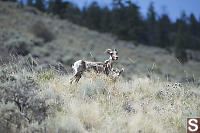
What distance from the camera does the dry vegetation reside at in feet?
13.9

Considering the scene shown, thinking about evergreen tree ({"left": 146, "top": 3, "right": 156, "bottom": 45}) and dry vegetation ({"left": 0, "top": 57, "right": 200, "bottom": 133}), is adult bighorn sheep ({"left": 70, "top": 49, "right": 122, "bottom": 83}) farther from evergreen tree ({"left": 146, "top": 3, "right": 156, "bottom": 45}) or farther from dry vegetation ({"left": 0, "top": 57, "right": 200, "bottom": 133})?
evergreen tree ({"left": 146, "top": 3, "right": 156, "bottom": 45})

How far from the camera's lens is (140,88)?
7047 mm

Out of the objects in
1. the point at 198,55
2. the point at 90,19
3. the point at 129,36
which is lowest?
the point at 198,55

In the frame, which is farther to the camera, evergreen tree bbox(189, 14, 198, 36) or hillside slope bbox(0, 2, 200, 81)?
evergreen tree bbox(189, 14, 198, 36)

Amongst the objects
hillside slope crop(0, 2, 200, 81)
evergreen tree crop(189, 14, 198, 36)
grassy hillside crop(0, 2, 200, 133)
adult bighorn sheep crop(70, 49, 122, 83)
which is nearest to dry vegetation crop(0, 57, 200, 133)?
grassy hillside crop(0, 2, 200, 133)

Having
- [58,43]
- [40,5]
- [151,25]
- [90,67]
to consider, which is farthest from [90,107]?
[151,25]

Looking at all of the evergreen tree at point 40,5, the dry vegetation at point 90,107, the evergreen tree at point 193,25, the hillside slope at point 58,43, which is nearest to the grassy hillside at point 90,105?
the dry vegetation at point 90,107

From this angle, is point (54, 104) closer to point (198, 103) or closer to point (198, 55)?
point (198, 103)

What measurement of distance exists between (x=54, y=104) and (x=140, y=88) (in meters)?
2.94

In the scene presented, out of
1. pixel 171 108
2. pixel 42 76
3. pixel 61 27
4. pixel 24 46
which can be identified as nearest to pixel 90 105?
pixel 171 108

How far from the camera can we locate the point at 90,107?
4.96m

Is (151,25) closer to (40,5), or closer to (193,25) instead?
(193,25)

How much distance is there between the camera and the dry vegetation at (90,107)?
13.9ft

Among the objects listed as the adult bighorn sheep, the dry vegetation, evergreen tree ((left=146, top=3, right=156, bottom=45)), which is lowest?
the dry vegetation
